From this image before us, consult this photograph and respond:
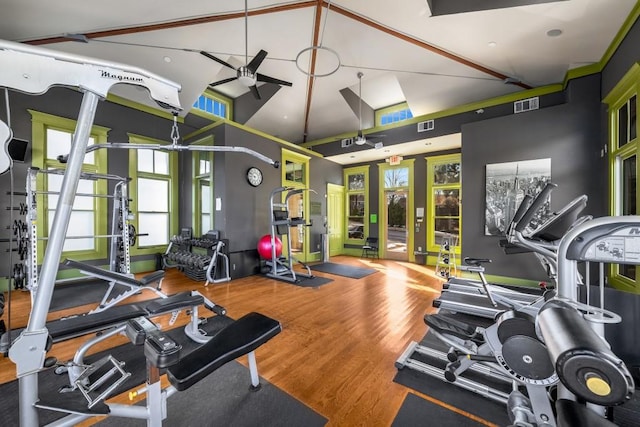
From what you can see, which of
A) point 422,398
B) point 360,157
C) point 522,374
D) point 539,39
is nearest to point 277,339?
point 422,398

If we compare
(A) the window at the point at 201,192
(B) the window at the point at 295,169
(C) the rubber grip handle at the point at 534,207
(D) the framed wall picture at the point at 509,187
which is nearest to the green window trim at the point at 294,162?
(B) the window at the point at 295,169

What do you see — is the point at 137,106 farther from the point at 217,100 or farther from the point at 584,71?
the point at 584,71

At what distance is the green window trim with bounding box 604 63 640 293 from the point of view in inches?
115

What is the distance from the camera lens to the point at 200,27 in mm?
3914

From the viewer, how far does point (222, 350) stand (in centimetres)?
146

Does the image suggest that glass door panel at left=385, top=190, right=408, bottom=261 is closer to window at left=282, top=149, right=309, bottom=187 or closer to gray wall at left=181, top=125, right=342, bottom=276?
window at left=282, top=149, right=309, bottom=187

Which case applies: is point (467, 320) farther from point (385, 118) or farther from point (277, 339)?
point (385, 118)

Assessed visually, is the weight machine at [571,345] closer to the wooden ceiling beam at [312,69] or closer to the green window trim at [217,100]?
the wooden ceiling beam at [312,69]

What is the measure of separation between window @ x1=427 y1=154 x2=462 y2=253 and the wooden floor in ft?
6.57

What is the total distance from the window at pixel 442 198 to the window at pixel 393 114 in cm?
137

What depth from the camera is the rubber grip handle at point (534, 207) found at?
1.58 meters

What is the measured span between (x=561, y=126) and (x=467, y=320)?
12.7 feet

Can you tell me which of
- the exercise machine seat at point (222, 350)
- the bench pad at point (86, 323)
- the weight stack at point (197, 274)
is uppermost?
the bench pad at point (86, 323)

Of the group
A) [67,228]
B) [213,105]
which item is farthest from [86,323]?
[213,105]
